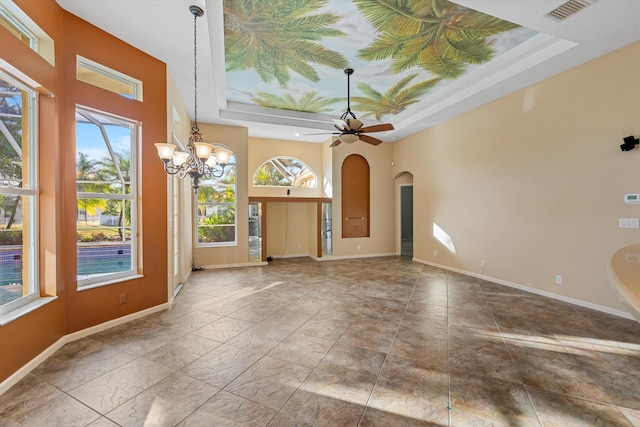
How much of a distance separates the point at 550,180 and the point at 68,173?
6628mm

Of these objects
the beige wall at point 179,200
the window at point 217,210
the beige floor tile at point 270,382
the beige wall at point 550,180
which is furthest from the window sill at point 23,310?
the beige wall at point 550,180

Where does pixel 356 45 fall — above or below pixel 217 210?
above

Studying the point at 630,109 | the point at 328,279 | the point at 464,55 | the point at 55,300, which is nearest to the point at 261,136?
the point at 328,279

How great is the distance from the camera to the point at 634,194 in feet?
11.5

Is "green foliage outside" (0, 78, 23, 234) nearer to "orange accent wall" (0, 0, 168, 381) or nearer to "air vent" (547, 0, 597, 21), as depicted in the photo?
"orange accent wall" (0, 0, 168, 381)

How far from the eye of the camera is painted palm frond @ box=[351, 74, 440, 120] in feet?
17.0

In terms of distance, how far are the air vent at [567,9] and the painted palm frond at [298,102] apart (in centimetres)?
357

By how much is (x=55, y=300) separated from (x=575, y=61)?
7147 mm

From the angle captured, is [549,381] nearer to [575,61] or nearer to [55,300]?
[575,61]

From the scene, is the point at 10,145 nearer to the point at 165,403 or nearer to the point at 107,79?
the point at 107,79

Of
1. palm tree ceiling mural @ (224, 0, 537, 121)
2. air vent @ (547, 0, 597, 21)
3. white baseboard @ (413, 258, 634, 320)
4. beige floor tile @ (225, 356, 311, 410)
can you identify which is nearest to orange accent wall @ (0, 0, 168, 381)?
palm tree ceiling mural @ (224, 0, 537, 121)

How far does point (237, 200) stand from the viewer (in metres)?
6.92

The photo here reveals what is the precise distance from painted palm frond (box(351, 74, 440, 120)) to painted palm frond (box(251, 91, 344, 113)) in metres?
0.60

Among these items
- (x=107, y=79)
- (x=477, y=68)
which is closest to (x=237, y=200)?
(x=107, y=79)
